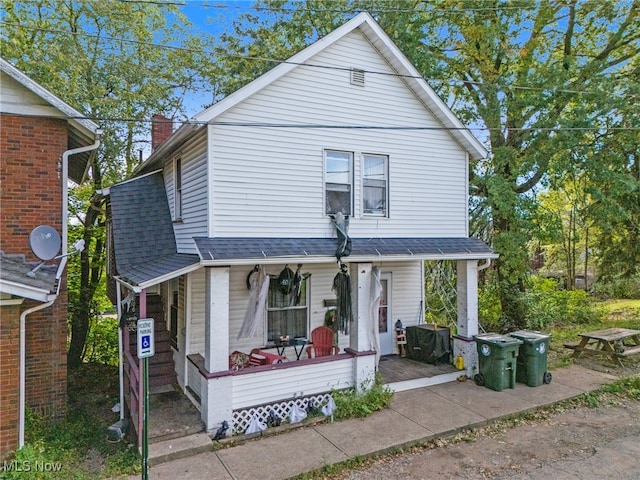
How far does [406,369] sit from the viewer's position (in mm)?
9414

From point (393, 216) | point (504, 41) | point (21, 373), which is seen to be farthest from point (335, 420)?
point (504, 41)

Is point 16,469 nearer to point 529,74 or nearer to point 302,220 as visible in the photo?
point 302,220

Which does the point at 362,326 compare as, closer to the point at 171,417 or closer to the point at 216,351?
the point at 216,351

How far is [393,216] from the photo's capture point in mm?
9055

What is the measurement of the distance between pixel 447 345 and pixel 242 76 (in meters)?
13.0

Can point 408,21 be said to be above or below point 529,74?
above

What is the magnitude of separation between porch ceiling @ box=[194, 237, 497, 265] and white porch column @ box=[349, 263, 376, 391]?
406 mm

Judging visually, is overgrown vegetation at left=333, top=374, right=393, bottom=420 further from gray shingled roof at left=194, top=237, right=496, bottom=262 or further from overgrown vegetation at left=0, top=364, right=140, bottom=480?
overgrown vegetation at left=0, top=364, right=140, bottom=480

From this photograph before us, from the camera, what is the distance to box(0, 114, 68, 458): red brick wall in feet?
23.0

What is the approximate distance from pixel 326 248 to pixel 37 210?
17.7 feet

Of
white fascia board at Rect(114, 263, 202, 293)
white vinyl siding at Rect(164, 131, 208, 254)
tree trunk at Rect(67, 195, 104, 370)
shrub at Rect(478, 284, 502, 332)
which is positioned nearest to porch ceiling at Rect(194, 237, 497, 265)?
white fascia board at Rect(114, 263, 202, 293)

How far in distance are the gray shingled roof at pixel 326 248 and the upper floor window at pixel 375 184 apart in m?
0.74

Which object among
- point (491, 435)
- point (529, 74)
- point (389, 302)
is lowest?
point (491, 435)

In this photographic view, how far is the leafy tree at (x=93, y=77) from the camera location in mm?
11516
